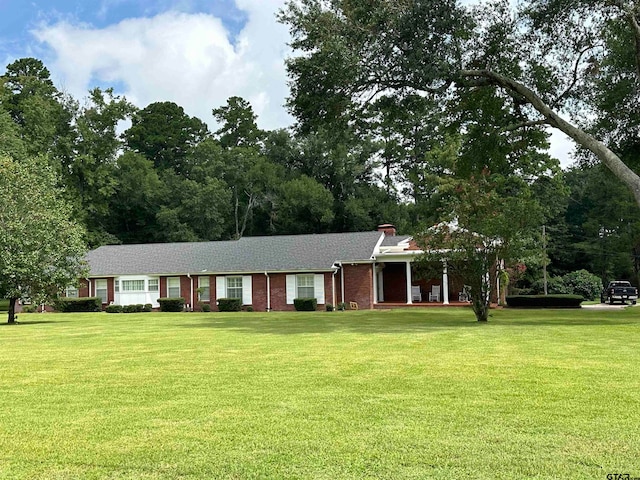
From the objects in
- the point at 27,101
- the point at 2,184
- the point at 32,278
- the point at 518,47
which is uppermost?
the point at 27,101

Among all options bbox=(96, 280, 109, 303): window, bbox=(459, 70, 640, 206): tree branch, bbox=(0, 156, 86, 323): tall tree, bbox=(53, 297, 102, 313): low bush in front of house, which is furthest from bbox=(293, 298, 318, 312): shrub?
bbox=(459, 70, 640, 206): tree branch

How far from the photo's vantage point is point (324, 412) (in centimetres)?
655

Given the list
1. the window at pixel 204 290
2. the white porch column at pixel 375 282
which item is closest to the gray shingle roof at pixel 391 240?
the white porch column at pixel 375 282

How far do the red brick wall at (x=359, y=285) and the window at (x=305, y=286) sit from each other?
1.86m

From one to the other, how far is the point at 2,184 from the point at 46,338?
1188cm

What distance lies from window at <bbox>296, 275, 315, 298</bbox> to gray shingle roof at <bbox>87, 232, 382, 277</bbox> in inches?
25.0

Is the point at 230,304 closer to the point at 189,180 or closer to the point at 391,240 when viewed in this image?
the point at 391,240

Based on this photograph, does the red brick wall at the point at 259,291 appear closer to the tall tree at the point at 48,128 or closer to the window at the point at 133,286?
the window at the point at 133,286

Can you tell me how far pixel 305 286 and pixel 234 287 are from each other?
4260 mm

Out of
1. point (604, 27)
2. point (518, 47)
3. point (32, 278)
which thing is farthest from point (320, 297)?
point (604, 27)

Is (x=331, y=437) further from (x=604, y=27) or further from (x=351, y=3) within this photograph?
(x=604, y=27)

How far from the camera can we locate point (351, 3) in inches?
760

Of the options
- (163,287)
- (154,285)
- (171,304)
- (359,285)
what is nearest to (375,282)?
(359,285)

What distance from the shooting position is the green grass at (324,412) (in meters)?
4.78
